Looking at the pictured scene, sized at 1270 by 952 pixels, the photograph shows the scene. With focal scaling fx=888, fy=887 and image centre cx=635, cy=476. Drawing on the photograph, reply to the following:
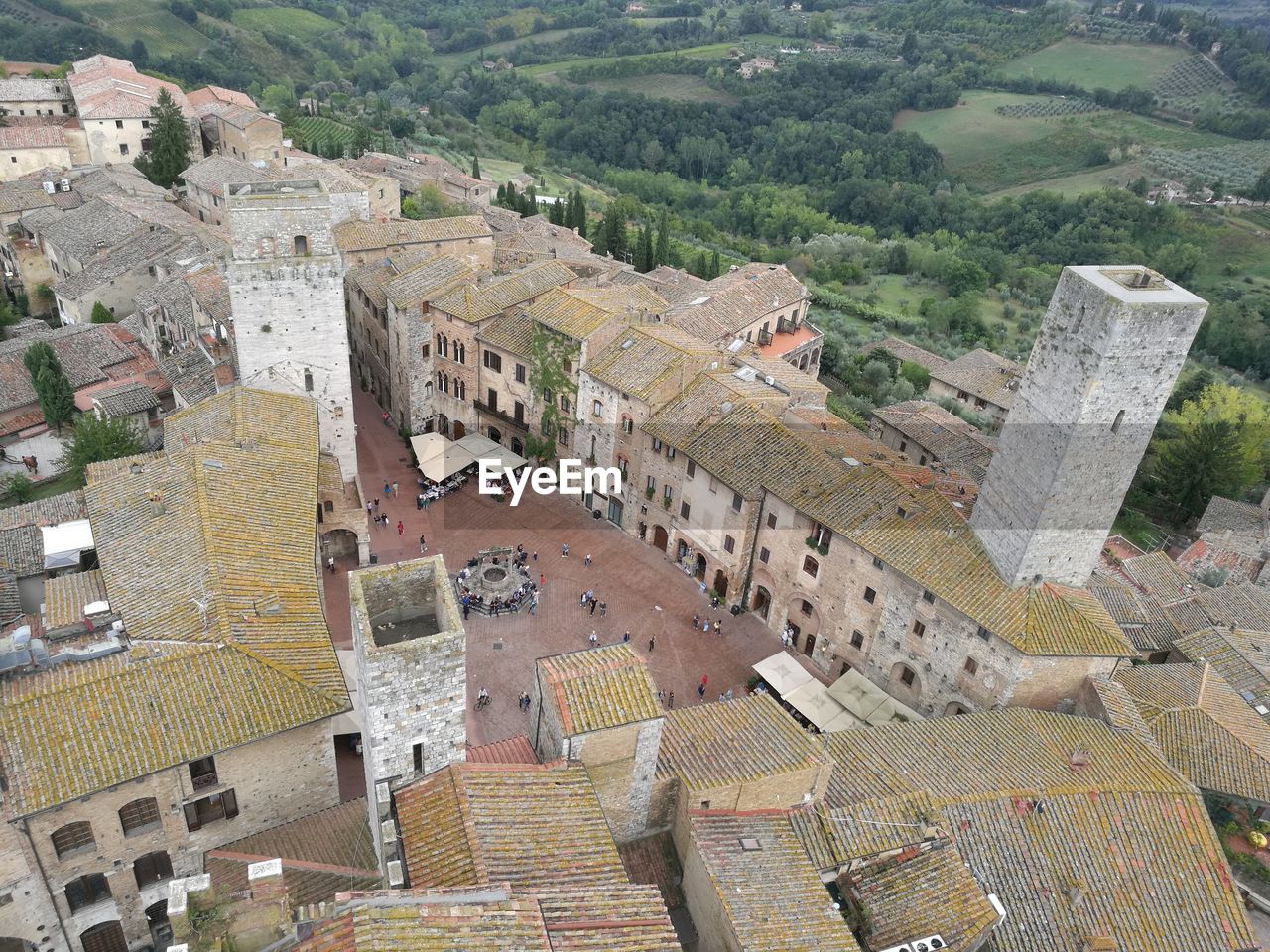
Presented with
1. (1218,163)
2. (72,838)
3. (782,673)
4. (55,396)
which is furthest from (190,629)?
(1218,163)

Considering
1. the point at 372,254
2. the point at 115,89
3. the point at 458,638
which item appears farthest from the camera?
the point at 115,89

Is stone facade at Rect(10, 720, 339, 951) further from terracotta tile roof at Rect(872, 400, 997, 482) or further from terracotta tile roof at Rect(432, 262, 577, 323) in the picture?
terracotta tile roof at Rect(872, 400, 997, 482)

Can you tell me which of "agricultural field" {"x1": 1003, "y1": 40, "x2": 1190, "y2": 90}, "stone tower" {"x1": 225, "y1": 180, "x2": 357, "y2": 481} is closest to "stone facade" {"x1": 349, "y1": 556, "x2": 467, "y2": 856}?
"stone tower" {"x1": 225, "y1": 180, "x2": 357, "y2": 481}

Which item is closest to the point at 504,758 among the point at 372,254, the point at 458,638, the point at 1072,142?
the point at 458,638

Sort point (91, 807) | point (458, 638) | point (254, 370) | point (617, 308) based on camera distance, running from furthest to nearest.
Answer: point (617, 308) → point (254, 370) → point (91, 807) → point (458, 638)

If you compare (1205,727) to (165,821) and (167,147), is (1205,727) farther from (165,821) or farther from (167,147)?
(167,147)

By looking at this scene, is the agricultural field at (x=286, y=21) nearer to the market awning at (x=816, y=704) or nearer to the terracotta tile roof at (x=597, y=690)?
the market awning at (x=816, y=704)

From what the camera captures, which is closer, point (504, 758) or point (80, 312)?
point (504, 758)

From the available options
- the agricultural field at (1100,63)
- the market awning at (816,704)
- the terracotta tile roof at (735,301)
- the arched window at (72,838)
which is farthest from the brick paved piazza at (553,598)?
the agricultural field at (1100,63)

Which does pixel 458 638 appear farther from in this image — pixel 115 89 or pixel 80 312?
pixel 115 89
